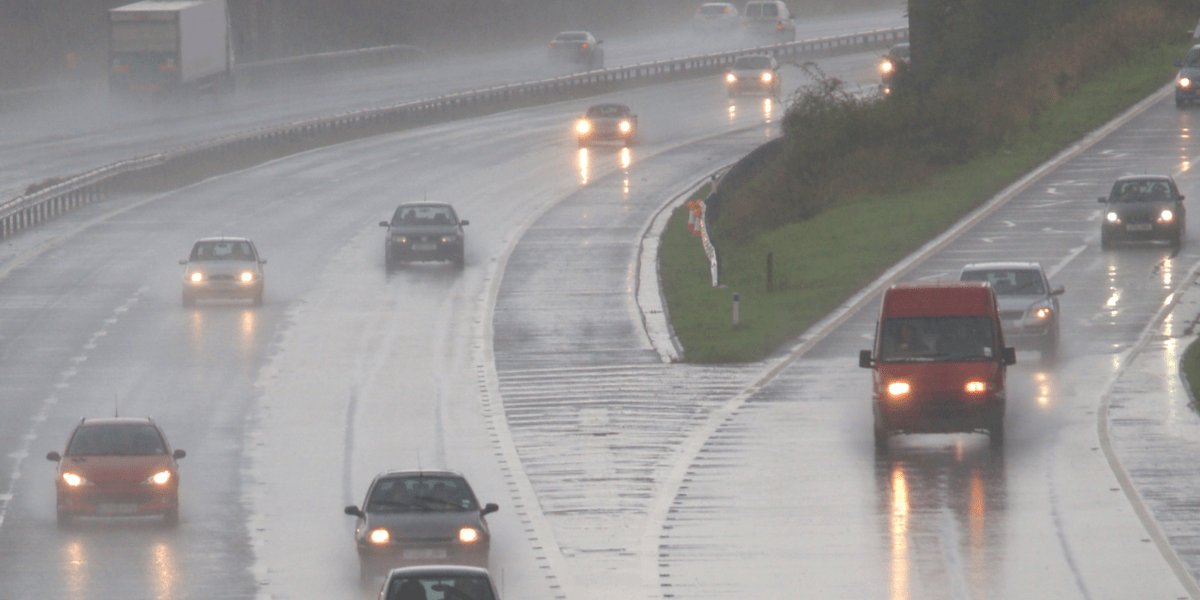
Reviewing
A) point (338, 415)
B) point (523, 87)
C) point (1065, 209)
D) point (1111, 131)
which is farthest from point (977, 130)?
point (338, 415)

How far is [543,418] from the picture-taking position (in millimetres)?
30688

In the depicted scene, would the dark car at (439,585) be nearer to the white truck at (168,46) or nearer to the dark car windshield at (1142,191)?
the dark car windshield at (1142,191)

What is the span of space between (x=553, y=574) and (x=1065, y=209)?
113 feet

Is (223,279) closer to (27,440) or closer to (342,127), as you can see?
(27,440)

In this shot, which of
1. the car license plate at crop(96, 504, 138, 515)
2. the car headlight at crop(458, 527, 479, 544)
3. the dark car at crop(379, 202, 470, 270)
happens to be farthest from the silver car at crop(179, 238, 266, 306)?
the car headlight at crop(458, 527, 479, 544)

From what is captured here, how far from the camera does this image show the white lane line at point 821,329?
22.3 meters

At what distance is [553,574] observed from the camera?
2058cm

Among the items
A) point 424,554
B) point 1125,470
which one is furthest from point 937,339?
point 424,554

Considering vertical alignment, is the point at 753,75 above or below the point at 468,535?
above

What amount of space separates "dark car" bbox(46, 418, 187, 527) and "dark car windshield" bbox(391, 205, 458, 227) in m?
25.8

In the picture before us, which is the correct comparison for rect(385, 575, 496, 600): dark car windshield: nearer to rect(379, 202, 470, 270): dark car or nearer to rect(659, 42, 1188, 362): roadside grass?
rect(659, 42, 1188, 362): roadside grass

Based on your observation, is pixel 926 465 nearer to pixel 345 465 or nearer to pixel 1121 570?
pixel 1121 570

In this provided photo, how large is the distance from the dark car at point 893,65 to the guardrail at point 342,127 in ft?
23.5

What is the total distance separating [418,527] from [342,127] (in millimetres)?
56322
